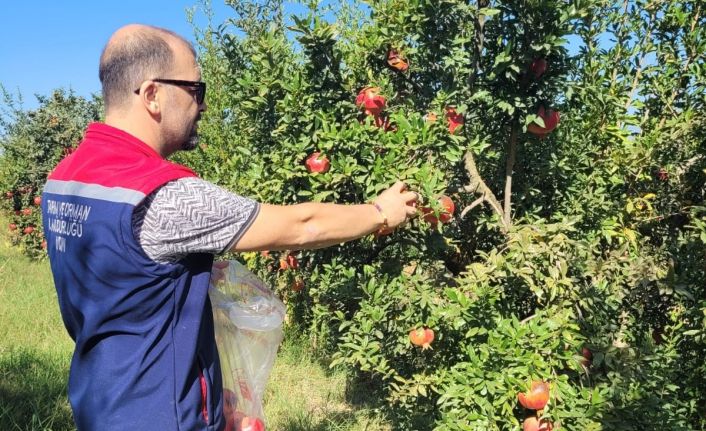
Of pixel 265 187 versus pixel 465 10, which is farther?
pixel 265 187

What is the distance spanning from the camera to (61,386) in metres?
3.85

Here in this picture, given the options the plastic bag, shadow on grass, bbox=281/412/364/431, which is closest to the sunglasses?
the plastic bag

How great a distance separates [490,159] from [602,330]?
864mm

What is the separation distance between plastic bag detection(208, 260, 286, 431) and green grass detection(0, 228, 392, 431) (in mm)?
1906

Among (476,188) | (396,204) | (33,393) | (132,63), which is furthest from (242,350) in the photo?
(33,393)

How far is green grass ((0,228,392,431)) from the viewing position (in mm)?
3479

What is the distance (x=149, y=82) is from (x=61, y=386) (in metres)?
3.04

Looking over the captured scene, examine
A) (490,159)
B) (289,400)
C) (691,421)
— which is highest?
(490,159)

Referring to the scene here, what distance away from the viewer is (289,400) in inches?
157

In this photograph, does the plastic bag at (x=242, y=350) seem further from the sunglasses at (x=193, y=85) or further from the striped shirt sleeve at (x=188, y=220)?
the sunglasses at (x=193, y=85)

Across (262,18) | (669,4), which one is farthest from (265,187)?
(669,4)

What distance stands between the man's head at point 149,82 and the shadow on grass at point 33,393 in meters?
2.37

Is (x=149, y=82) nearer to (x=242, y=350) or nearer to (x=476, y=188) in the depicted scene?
(x=242, y=350)

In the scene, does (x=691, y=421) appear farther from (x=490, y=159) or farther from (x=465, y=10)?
(x=465, y=10)
